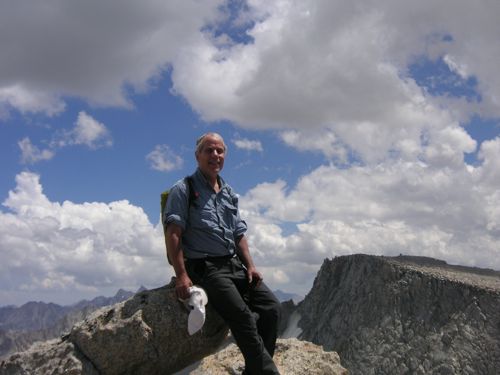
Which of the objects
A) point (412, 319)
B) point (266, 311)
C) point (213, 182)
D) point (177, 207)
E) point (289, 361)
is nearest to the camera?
point (177, 207)

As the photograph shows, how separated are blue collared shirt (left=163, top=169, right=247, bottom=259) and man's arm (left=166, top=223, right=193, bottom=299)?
0.43ft

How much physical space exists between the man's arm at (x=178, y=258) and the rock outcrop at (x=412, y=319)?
51210mm

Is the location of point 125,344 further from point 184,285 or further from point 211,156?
point 211,156

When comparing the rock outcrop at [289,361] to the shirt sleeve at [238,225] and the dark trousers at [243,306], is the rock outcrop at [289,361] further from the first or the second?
the shirt sleeve at [238,225]

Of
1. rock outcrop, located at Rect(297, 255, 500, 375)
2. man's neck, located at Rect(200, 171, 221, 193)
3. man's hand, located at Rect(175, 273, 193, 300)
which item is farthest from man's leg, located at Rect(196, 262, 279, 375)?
rock outcrop, located at Rect(297, 255, 500, 375)

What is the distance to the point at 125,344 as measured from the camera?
25.6 feet

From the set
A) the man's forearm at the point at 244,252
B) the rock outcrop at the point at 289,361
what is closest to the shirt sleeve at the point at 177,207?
the man's forearm at the point at 244,252

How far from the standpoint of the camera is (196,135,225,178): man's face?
8117 mm

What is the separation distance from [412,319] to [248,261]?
55073 millimetres

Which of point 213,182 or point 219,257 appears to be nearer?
point 219,257

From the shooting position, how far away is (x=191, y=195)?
783cm

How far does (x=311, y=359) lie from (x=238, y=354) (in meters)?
1.40

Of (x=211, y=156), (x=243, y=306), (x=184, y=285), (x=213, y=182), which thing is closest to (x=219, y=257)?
Result: (x=184, y=285)

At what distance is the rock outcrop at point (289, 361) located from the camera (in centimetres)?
861
